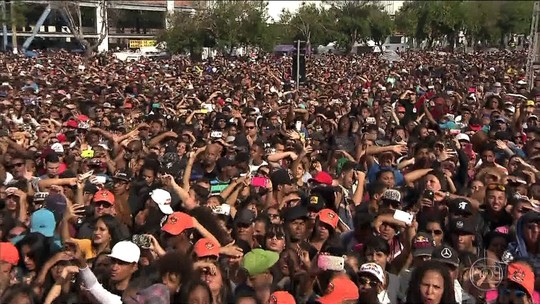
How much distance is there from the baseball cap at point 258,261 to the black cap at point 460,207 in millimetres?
1569

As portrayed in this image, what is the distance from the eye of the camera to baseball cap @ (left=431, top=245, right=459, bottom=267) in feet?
13.6

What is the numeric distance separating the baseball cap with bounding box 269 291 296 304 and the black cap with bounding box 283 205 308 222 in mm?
1250

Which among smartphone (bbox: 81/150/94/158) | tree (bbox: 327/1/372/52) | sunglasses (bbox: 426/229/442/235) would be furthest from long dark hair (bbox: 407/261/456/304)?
tree (bbox: 327/1/372/52)

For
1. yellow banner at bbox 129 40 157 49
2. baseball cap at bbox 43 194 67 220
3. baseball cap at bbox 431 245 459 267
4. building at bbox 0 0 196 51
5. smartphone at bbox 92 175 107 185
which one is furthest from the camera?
yellow banner at bbox 129 40 157 49

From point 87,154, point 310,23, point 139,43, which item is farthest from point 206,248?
point 139,43

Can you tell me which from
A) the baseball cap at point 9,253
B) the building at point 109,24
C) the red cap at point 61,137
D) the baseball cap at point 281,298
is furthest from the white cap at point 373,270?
the building at point 109,24

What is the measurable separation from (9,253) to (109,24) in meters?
54.5

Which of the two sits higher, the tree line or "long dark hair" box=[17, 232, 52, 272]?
the tree line

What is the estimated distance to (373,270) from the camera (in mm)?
4055

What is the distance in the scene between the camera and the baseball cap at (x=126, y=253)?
163 inches

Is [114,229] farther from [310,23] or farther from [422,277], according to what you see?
[310,23]

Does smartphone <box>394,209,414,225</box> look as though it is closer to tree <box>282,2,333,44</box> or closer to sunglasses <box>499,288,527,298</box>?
sunglasses <box>499,288,527,298</box>

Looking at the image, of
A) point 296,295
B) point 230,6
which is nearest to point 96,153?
point 296,295

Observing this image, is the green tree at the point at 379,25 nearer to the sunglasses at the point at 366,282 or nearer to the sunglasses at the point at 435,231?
the sunglasses at the point at 435,231
